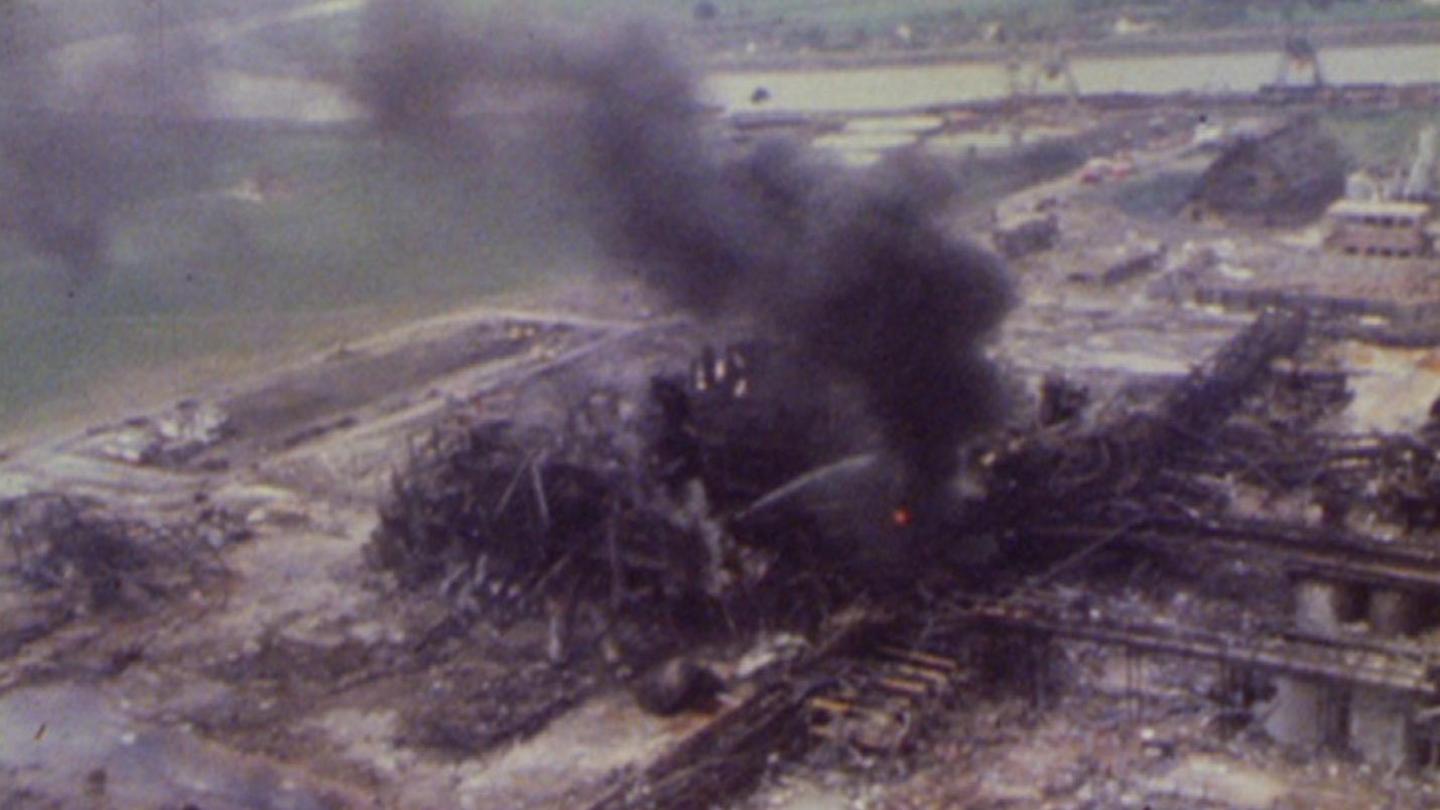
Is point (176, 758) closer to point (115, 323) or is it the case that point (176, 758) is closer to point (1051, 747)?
point (1051, 747)

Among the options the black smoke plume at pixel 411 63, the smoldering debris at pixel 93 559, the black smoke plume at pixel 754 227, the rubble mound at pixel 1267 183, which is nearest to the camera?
the black smoke plume at pixel 411 63

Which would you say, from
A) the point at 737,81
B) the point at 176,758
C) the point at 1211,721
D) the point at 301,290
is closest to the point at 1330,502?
the point at 1211,721

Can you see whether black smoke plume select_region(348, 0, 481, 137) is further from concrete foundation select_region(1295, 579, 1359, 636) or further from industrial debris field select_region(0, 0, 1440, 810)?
concrete foundation select_region(1295, 579, 1359, 636)

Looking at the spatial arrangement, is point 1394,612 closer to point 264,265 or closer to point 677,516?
point 677,516

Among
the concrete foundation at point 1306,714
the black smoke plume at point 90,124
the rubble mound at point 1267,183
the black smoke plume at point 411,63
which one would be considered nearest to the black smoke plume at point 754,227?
the black smoke plume at point 411,63

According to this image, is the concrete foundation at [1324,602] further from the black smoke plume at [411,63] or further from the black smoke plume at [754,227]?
the black smoke plume at [411,63]

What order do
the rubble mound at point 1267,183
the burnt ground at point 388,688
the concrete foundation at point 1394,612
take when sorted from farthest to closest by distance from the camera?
the rubble mound at point 1267,183, the concrete foundation at point 1394,612, the burnt ground at point 388,688

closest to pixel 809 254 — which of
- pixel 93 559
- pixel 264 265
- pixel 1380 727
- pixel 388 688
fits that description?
pixel 388 688
